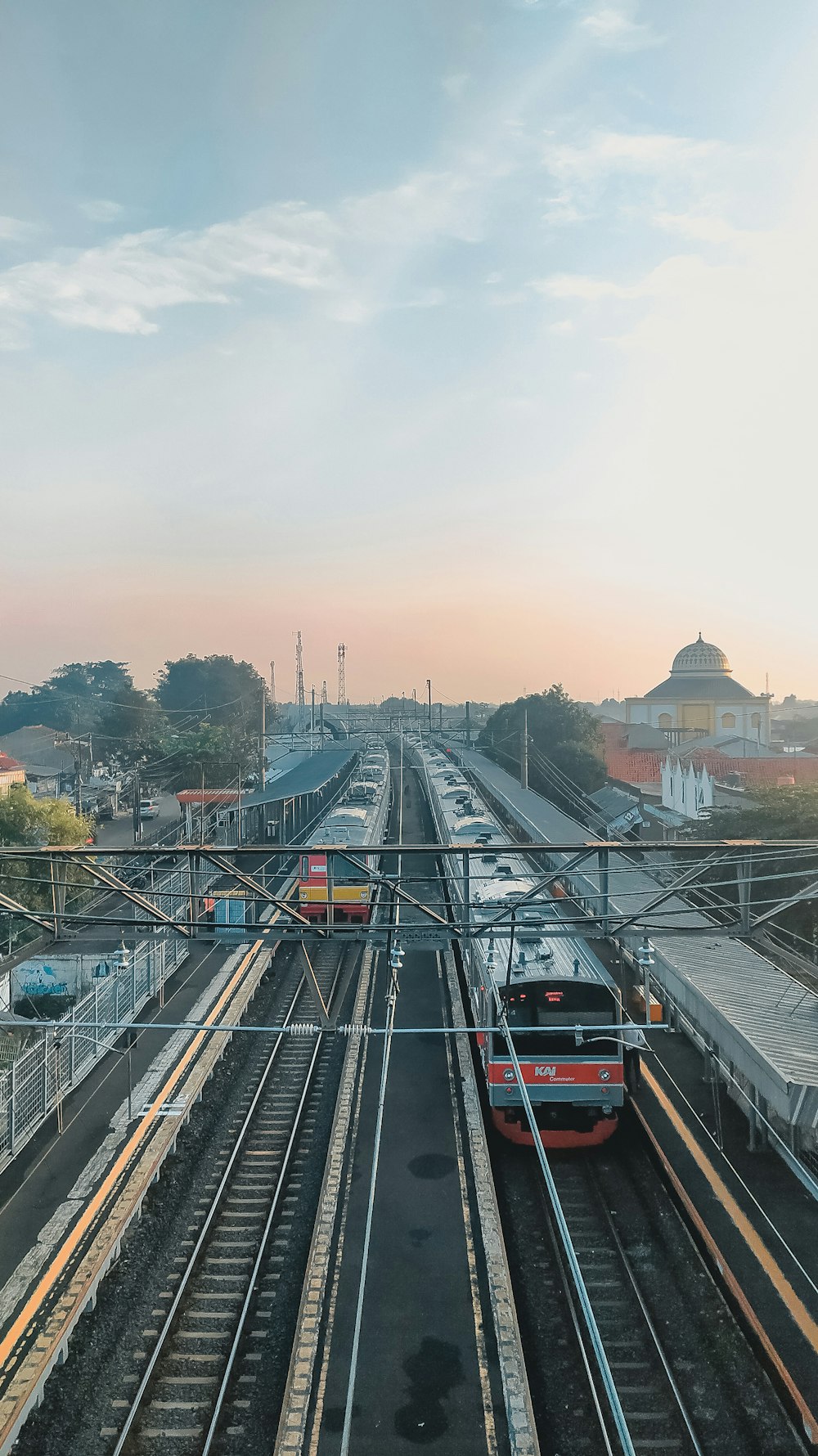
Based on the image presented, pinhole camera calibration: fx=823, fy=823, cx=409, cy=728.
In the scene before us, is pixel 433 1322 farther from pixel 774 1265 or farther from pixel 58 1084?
pixel 58 1084

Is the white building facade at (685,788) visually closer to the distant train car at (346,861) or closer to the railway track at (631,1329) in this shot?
the distant train car at (346,861)

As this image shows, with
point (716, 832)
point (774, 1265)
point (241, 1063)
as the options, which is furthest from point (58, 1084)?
point (716, 832)

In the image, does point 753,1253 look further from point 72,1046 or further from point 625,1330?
point 72,1046

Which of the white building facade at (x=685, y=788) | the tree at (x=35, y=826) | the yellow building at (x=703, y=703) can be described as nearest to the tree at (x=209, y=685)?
the yellow building at (x=703, y=703)

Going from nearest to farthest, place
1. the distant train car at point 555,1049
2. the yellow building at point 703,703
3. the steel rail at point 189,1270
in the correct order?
1. the steel rail at point 189,1270
2. the distant train car at point 555,1049
3. the yellow building at point 703,703

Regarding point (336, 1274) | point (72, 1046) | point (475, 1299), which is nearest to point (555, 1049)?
point (475, 1299)

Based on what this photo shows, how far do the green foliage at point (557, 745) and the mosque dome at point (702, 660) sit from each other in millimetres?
25765

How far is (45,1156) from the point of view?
11.5m

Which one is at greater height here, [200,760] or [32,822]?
[200,760]

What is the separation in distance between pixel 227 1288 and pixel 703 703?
70527 mm

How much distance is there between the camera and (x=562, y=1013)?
36.9 ft

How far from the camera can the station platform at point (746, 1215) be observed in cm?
793

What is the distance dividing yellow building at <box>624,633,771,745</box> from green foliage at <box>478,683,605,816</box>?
57.2 feet

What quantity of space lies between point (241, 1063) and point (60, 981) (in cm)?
620
